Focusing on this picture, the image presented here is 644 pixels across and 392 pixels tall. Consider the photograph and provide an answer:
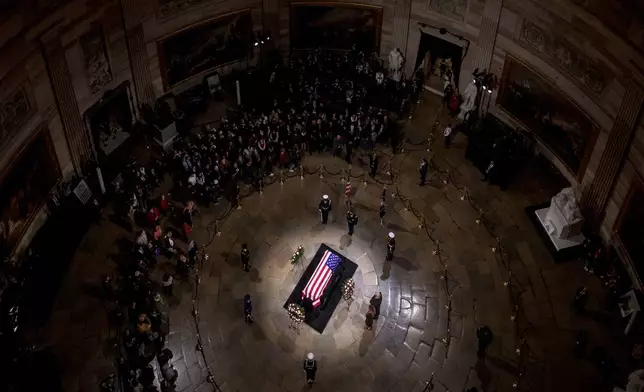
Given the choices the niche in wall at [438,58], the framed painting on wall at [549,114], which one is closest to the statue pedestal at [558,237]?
the framed painting on wall at [549,114]

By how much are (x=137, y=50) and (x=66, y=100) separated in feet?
14.0

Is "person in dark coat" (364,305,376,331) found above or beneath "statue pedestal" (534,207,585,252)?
beneath

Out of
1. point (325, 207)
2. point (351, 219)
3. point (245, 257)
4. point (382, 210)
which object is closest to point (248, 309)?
point (245, 257)

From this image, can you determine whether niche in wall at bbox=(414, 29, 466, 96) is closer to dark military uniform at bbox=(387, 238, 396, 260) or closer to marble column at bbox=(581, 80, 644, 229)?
marble column at bbox=(581, 80, 644, 229)

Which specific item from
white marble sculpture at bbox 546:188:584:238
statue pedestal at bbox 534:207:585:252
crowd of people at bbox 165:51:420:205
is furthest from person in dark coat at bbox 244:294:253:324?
white marble sculpture at bbox 546:188:584:238

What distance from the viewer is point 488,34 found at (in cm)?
3011

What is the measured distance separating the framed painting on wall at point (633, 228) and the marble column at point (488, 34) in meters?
8.58

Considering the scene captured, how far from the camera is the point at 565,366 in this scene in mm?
25281

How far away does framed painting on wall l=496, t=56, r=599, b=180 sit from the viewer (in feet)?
91.1

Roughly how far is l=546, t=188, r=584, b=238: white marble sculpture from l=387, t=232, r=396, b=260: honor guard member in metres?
6.28

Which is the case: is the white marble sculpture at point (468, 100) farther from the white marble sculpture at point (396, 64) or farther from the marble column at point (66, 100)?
the marble column at point (66, 100)

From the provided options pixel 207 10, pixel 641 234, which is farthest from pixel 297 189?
pixel 641 234

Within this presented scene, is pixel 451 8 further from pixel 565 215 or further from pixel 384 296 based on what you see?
pixel 384 296

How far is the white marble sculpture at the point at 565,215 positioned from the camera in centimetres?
2739
